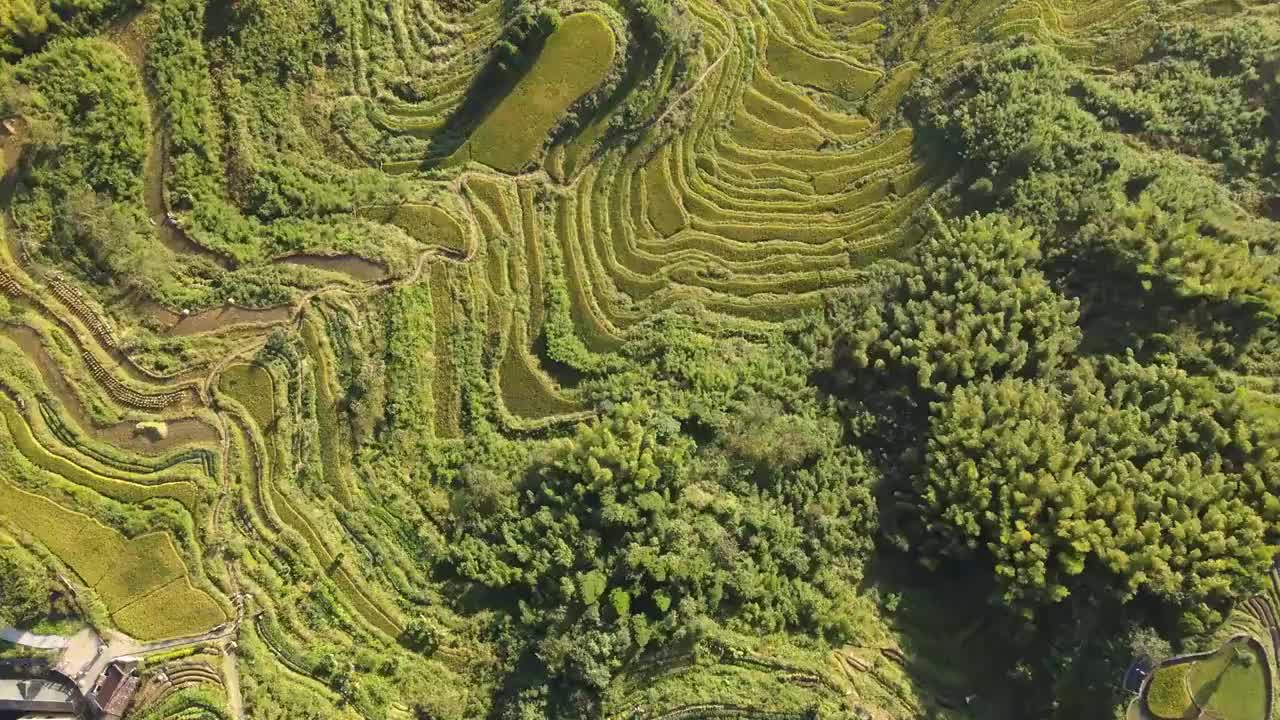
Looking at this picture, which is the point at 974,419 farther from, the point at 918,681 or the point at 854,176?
the point at 854,176

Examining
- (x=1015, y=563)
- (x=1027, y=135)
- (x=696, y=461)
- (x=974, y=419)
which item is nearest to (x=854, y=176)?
(x=1027, y=135)

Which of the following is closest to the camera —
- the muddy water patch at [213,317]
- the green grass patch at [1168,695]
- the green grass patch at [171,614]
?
the green grass patch at [1168,695]

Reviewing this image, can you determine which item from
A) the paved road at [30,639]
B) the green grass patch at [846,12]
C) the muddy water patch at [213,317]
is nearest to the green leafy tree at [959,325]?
the green grass patch at [846,12]

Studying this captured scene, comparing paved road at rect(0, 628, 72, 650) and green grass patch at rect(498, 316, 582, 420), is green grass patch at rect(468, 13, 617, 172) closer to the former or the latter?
green grass patch at rect(498, 316, 582, 420)

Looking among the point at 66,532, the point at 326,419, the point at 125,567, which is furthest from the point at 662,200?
the point at 66,532

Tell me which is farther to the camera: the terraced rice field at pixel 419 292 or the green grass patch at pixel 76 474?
the green grass patch at pixel 76 474

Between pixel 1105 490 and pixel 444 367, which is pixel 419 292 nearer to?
pixel 444 367

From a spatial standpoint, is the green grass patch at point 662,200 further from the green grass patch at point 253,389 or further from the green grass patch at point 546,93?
the green grass patch at point 253,389
